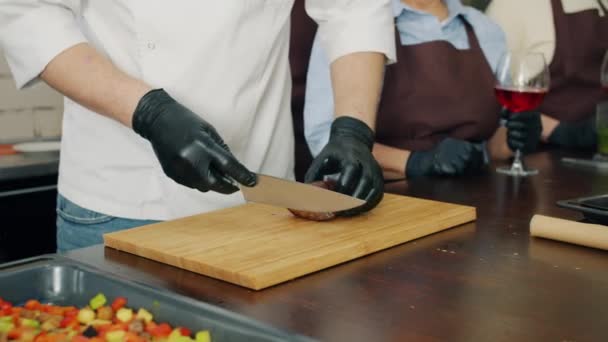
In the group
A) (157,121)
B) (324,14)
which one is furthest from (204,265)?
(324,14)

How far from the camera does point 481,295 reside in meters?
0.96

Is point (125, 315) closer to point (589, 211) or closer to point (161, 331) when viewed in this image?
point (161, 331)

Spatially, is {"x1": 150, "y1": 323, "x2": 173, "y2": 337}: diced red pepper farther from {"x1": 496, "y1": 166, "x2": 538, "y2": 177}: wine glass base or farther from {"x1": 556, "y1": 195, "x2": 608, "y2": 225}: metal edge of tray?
{"x1": 496, "y1": 166, "x2": 538, "y2": 177}: wine glass base

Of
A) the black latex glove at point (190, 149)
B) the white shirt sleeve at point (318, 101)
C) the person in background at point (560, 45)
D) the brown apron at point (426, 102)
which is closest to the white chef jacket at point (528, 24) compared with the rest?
the person in background at point (560, 45)

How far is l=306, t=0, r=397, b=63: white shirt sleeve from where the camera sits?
166 cm

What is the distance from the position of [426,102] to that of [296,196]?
3.80 ft

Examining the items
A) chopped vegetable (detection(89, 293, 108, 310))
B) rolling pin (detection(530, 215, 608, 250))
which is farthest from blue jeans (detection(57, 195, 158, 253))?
rolling pin (detection(530, 215, 608, 250))

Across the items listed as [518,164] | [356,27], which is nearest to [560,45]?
[518,164]

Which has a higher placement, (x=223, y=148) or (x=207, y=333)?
(x=223, y=148)

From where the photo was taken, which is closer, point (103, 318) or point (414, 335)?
point (414, 335)

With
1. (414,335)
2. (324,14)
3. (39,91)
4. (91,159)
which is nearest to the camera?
(414,335)

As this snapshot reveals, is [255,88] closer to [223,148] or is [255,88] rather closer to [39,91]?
[223,148]

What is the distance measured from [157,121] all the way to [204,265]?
293 mm

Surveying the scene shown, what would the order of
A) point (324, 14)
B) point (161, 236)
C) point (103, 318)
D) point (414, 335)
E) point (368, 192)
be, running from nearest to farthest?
point (414, 335) < point (103, 318) < point (161, 236) < point (368, 192) < point (324, 14)
